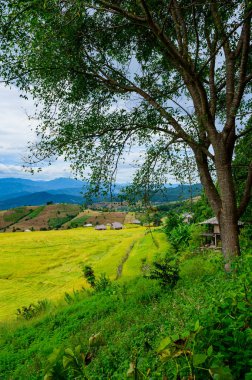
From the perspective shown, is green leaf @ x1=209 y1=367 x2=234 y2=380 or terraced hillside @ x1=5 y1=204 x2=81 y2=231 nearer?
green leaf @ x1=209 y1=367 x2=234 y2=380

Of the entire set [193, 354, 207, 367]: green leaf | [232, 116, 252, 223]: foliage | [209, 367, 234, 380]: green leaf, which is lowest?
[193, 354, 207, 367]: green leaf

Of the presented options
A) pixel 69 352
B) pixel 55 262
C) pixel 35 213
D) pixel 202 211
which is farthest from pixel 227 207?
pixel 35 213

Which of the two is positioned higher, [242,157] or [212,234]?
[242,157]

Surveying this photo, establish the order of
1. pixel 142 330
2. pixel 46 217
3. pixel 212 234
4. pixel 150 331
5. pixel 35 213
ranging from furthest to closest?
pixel 35 213 < pixel 46 217 < pixel 212 234 < pixel 142 330 < pixel 150 331

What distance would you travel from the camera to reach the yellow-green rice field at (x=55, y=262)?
32850mm

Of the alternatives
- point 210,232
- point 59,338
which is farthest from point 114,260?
point 59,338

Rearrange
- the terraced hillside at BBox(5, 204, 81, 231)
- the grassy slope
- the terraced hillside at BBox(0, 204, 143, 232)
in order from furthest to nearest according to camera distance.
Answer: the terraced hillside at BBox(5, 204, 81, 231) → the terraced hillside at BBox(0, 204, 143, 232) → the grassy slope

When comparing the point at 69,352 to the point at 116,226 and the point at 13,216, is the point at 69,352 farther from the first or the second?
the point at 13,216

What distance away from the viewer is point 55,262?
168 feet

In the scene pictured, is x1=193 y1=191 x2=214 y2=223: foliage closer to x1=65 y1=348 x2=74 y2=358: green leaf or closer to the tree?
the tree

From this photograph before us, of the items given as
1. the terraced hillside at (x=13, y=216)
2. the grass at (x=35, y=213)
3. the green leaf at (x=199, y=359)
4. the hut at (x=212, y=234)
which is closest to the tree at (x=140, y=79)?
the green leaf at (x=199, y=359)

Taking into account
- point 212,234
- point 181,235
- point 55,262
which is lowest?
point 55,262

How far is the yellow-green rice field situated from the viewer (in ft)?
108

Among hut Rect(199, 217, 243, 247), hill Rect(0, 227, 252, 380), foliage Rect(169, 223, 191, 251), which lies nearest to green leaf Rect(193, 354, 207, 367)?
hill Rect(0, 227, 252, 380)
